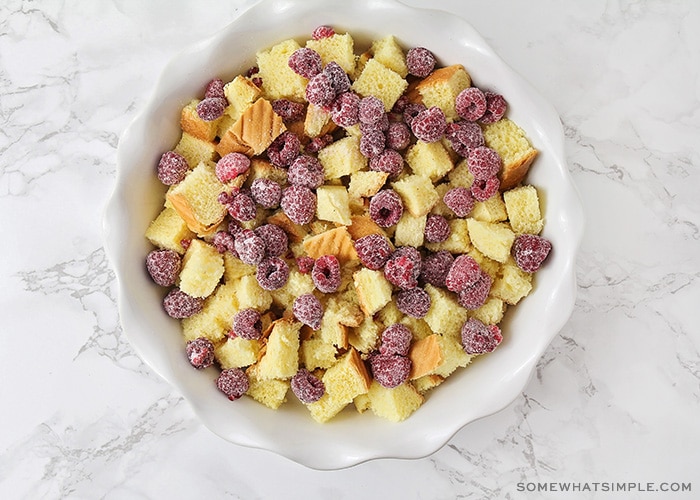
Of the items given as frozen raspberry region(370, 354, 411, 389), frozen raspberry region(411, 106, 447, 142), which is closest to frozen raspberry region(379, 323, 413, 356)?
frozen raspberry region(370, 354, 411, 389)

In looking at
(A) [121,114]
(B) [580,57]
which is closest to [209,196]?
(A) [121,114]

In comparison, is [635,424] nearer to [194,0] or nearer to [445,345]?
[445,345]

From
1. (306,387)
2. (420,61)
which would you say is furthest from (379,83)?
(306,387)

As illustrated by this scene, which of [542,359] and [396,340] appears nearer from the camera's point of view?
[396,340]

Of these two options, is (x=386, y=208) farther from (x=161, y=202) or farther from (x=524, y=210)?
(x=161, y=202)

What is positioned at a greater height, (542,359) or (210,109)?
(210,109)
